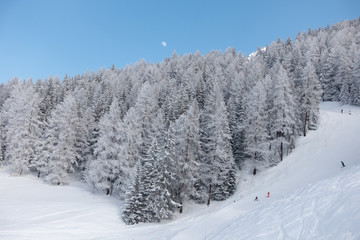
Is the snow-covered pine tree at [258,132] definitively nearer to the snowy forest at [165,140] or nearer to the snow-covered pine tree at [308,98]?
the snowy forest at [165,140]

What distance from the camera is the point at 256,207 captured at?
16.3 meters

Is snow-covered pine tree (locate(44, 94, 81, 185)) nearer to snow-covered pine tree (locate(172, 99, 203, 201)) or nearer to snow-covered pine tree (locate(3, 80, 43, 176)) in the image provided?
snow-covered pine tree (locate(3, 80, 43, 176))

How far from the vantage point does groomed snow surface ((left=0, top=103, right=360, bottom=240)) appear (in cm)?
833

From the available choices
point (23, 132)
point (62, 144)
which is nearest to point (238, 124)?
point (62, 144)

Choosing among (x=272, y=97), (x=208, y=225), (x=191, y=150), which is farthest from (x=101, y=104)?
(x=208, y=225)

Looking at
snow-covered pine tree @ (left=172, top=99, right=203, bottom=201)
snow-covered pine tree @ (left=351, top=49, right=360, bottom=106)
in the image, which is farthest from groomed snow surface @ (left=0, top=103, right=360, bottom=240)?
snow-covered pine tree @ (left=351, top=49, right=360, bottom=106)

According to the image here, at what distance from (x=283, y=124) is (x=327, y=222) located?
27.8 metres

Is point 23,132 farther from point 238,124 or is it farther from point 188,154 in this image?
point 238,124

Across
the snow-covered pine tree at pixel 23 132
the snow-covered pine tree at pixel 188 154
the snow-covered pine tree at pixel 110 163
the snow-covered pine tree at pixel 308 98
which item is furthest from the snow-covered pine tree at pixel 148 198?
the snow-covered pine tree at pixel 308 98

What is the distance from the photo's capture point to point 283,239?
7590mm

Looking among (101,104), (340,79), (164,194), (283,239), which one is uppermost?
(340,79)

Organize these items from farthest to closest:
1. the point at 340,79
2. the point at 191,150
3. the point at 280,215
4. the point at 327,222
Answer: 1. the point at 340,79
2. the point at 191,150
3. the point at 280,215
4. the point at 327,222

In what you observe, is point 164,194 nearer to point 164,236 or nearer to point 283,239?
point 164,236

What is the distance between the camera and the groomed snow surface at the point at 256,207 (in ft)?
27.3
